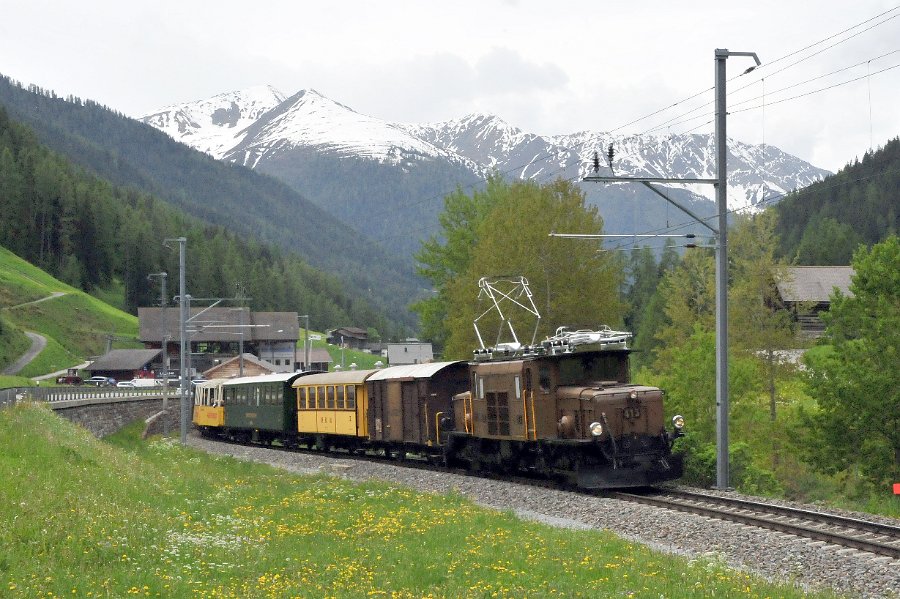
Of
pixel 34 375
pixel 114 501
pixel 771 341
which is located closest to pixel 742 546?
pixel 114 501

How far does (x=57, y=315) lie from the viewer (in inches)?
5221

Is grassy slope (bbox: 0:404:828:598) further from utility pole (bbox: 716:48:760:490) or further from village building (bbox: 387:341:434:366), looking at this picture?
village building (bbox: 387:341:434:366)

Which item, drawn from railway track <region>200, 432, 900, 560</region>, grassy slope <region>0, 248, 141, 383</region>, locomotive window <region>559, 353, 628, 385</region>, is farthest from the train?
grassy slope <region>0, 248, 141, 383</region>

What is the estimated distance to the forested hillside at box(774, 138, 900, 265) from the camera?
13688cm

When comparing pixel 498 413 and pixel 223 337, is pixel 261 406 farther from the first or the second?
pixel 223 337

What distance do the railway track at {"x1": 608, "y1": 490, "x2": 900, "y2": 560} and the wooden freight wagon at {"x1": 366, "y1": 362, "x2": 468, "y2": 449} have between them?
10.2m

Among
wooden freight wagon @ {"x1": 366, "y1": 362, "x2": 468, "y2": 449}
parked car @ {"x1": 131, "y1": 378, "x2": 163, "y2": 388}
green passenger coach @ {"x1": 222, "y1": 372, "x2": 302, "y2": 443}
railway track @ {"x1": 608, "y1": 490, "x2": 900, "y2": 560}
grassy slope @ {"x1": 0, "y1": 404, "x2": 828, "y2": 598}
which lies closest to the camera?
grassy slope @ {"x1": 0, "y1": 404, "x2": 828, "y2": 598}

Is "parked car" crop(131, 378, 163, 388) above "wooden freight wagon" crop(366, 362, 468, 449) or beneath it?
beneath

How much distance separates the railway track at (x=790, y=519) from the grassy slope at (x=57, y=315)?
103 metres

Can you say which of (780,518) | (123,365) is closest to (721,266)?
(780,518)

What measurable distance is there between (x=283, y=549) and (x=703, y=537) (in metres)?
6.88

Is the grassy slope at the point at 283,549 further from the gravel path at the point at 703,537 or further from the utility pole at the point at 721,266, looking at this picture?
the utility pole at the point at 721,266

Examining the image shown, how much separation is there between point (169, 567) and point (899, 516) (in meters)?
14.0

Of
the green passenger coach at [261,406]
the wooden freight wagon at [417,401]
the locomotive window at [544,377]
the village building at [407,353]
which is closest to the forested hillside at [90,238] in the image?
the village building at [407,353]
